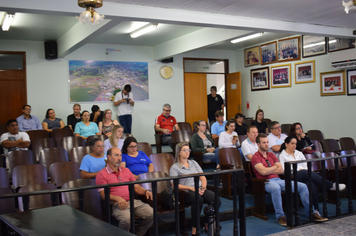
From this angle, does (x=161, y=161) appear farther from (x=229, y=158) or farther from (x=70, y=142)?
(x=70, y=142)

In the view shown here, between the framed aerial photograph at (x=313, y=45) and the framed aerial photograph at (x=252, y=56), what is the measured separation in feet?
5.16

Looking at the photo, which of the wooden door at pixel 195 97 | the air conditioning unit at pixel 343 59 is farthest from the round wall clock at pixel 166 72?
the air conditioning unit at pixel 343 59

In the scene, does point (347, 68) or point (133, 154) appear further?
point (347, 68)

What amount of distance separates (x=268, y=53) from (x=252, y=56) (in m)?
0.69

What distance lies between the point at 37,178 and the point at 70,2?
218 centimetres

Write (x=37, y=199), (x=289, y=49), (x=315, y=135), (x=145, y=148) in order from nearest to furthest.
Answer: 1. (x=37, y=199)
2. (x=145, y=148)
3. (x=315, y=135)
4. (x=289, y=49)

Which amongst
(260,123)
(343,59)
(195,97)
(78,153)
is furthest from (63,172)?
(195,97)

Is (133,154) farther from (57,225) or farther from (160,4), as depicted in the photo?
(57,225)

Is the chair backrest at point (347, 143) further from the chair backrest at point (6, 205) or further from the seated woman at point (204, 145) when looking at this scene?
the chair backrest at point (6, 205)

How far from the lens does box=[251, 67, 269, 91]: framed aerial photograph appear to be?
30.1 feet

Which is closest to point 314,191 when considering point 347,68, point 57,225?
point 57,225

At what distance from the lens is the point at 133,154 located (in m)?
4.11

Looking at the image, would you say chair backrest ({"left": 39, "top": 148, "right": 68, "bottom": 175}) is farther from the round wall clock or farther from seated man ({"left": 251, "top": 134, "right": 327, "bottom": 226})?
the round wall clock

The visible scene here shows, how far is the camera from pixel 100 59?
342 inches
